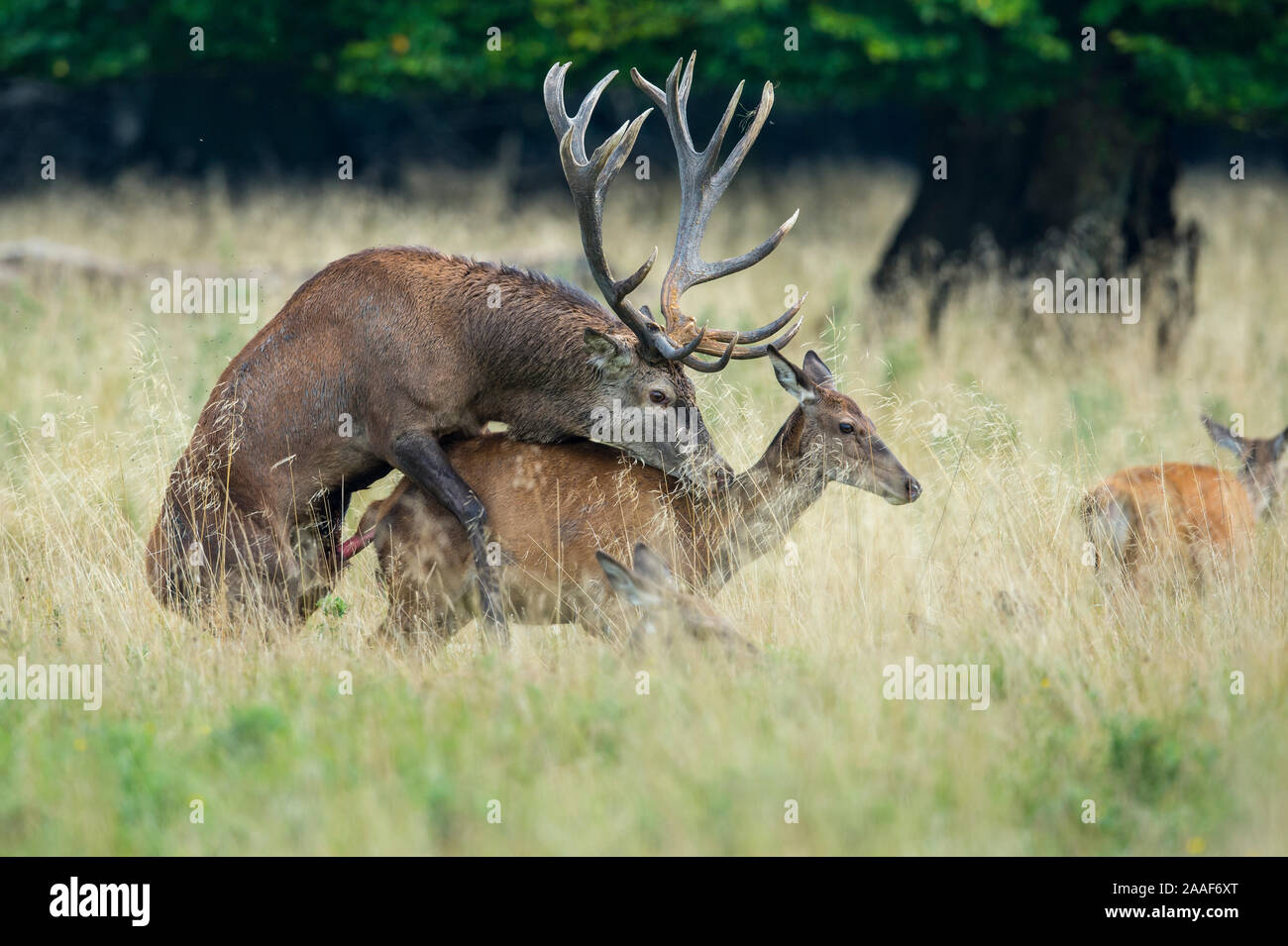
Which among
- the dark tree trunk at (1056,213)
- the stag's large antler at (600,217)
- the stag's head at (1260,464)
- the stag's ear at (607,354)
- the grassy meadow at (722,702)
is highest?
the dark tree trunk at (1056,213)

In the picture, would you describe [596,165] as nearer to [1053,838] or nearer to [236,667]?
[236,667]

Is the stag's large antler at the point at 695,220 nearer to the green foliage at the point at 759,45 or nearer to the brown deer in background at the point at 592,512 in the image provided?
the brown deer in background at the point at 592,512

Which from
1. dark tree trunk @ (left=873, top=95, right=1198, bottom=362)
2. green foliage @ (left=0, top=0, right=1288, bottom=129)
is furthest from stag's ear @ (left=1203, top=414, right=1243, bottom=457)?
green foliage @ (left=0, top=0, right=1288, bottom=129)

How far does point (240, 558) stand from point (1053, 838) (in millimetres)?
3629

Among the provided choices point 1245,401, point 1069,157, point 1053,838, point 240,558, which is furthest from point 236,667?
point 1069,157

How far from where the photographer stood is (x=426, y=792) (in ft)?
14.3

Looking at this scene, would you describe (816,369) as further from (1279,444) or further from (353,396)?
(1279,444)

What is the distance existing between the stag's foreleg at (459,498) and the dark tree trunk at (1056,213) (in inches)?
311

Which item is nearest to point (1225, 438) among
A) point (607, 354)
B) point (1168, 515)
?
point (1168, 515)

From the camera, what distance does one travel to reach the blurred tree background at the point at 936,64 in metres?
13.2

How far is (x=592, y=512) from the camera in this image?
6.30 metres

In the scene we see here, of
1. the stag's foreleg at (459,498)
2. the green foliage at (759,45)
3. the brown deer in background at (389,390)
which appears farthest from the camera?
the green foliage at (759,45)

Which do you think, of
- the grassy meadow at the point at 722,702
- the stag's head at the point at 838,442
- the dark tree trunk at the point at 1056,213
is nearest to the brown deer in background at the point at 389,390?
the stag's head at the point at 838,442

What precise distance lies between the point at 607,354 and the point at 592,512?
28.1 inches
